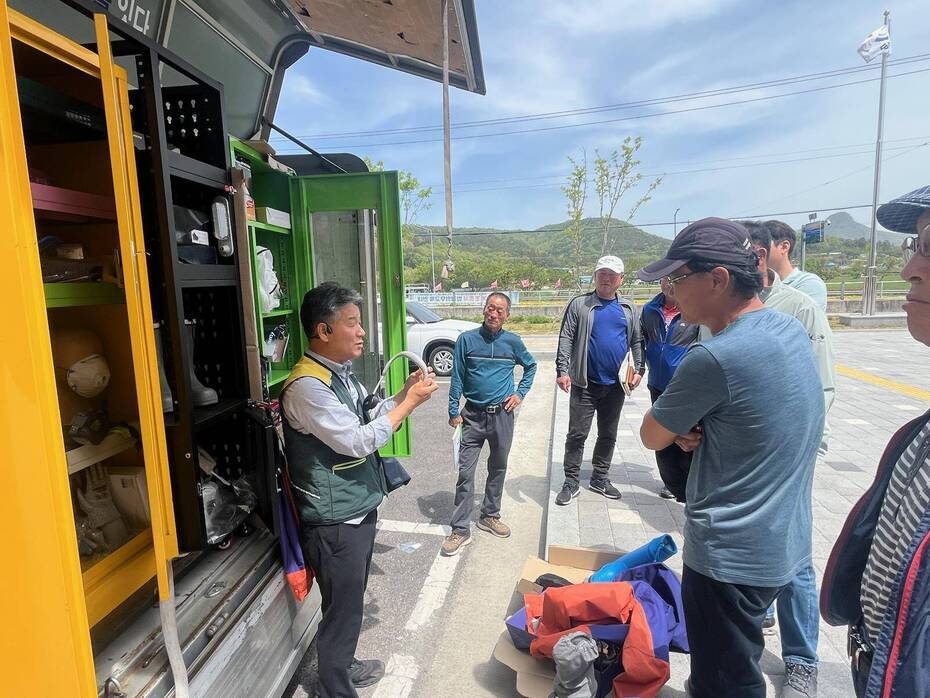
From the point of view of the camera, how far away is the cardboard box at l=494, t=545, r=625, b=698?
7.13ft

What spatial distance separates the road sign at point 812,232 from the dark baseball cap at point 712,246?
12435 millimetres

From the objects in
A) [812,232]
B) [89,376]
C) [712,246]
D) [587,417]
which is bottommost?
[587,417]

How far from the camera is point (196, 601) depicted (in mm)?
1810

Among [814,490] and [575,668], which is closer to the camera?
[575,668]

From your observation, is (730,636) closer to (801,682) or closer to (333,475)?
(801,682)

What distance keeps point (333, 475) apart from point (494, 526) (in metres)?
2.10

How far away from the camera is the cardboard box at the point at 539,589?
217 centimetres

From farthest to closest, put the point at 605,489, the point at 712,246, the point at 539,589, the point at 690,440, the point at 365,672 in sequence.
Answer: the point at 605,489, the point at 539,589, the point at 365,672, the point at 690,440, the point at 712,246

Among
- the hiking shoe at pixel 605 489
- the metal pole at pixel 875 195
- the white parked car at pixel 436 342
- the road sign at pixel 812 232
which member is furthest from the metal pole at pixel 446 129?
the metal pole at pixel 875 195

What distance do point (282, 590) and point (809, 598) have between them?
2.21 metres

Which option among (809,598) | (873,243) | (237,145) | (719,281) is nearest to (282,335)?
(237,145)

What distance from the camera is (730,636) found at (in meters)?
1.53

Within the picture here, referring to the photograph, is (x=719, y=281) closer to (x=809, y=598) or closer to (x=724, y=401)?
(x=724, y=401)

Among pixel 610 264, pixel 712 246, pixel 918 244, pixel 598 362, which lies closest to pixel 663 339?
pixel 598 362
